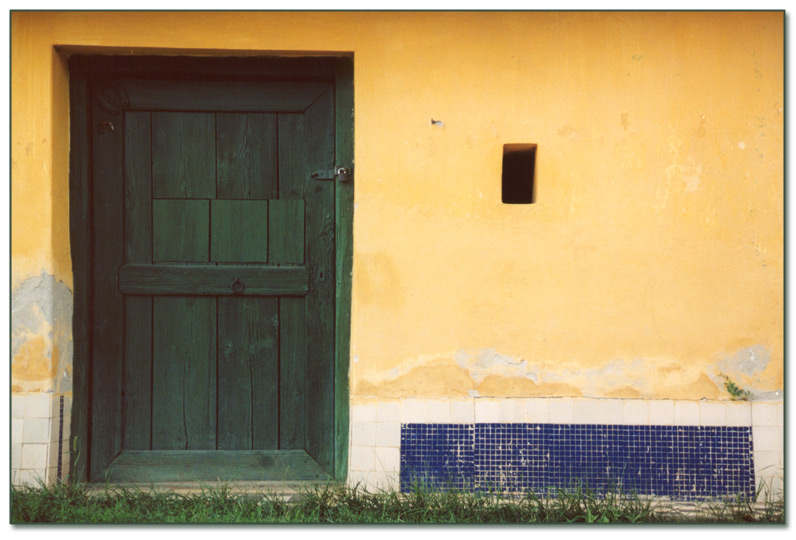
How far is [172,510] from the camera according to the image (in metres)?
2.78

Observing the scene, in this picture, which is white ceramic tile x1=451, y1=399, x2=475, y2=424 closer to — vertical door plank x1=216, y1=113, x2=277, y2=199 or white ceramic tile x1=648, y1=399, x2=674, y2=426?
white ceramic tile x1=648, y1=399, x2=674, y2=426

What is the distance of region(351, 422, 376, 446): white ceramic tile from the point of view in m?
2.87

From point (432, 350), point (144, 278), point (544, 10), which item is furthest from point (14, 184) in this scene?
point (544, 10)

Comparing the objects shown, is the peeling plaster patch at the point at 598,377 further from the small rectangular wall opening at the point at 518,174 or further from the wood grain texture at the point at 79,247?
the wood grain texture at the point at 79,247

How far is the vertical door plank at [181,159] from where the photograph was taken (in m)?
3.05

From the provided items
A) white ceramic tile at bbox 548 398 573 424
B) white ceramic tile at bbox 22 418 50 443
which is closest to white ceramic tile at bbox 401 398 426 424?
white ceramic tile at bbox 548 398 573 424

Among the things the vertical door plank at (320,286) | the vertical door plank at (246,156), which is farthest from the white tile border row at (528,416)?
the vertical door plank at (246,156)

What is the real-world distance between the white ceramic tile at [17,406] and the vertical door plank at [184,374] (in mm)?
527

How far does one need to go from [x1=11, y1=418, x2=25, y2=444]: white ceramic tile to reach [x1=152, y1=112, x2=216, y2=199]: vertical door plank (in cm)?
114

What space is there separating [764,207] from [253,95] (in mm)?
2340

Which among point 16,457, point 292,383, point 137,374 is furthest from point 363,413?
point 16,457

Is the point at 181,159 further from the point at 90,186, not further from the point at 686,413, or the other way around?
the point at 686,413

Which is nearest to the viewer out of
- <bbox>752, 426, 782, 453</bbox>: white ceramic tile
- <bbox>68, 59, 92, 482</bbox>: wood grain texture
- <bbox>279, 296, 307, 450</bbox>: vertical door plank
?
<bbox>752, 426, 782, 453</bbox>: white ceramic tile

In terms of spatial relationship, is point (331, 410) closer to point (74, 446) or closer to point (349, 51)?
point (74, 446)
